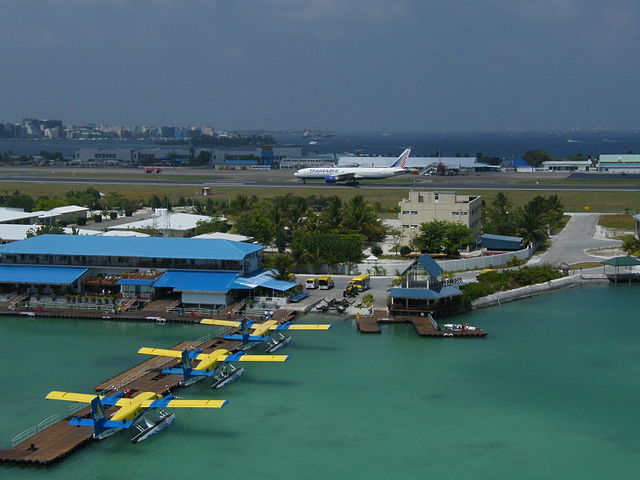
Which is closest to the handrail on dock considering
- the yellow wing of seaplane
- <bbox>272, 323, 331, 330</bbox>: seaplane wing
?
the yellow wing of seaplane

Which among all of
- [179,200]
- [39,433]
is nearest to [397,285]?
[39,433]

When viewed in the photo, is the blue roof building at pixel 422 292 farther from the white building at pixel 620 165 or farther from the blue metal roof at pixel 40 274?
the white building at pixel 620 165

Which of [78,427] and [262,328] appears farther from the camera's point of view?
[262,328]

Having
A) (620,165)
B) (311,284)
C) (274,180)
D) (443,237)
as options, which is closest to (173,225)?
(311,284)

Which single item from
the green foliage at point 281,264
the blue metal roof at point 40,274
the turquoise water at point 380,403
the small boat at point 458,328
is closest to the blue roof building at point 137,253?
the blue metal roof at point 40,274

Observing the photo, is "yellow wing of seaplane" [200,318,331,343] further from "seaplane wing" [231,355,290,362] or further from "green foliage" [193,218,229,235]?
"green foliage" [193,218,229,235]

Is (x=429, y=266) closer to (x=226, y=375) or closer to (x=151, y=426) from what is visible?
(x=226, y=375)
